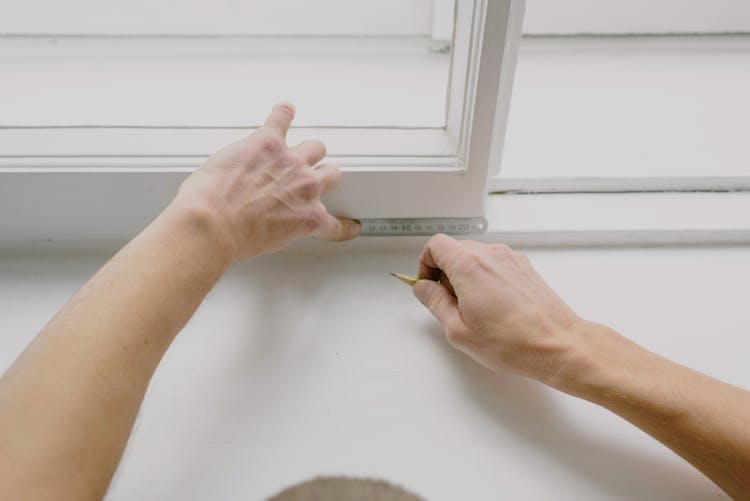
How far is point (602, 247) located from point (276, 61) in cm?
68

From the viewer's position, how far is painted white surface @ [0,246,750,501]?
1.97 ft

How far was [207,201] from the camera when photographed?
0.64 meters

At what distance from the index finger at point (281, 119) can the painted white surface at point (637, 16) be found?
67 centimetres

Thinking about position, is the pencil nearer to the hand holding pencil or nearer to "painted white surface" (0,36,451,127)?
→ the hand holding pencil

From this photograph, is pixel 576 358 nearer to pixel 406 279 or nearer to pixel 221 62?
pixel 406 279

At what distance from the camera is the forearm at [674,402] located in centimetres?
54

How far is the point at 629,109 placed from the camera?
103 centimetres

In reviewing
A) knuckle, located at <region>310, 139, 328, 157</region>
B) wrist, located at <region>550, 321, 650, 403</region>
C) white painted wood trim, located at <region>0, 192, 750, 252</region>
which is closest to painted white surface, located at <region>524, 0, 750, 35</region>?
white painted wood trim, located at <region>0, 192, 750, 252</region>

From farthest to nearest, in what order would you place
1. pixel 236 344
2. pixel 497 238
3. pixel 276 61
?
pixel 276 61 < pixel 497 238 < pixel 236 344

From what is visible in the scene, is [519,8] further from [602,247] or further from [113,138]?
[113,138]

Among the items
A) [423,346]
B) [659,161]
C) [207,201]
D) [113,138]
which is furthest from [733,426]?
[113,138]

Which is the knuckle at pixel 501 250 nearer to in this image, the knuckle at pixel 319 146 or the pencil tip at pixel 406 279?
the pencil tip at pixel 406 279

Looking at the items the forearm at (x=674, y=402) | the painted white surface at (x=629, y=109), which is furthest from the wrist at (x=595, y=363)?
the painted white surface at (x=629, y=109)

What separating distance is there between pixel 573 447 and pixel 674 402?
127 millimetres
